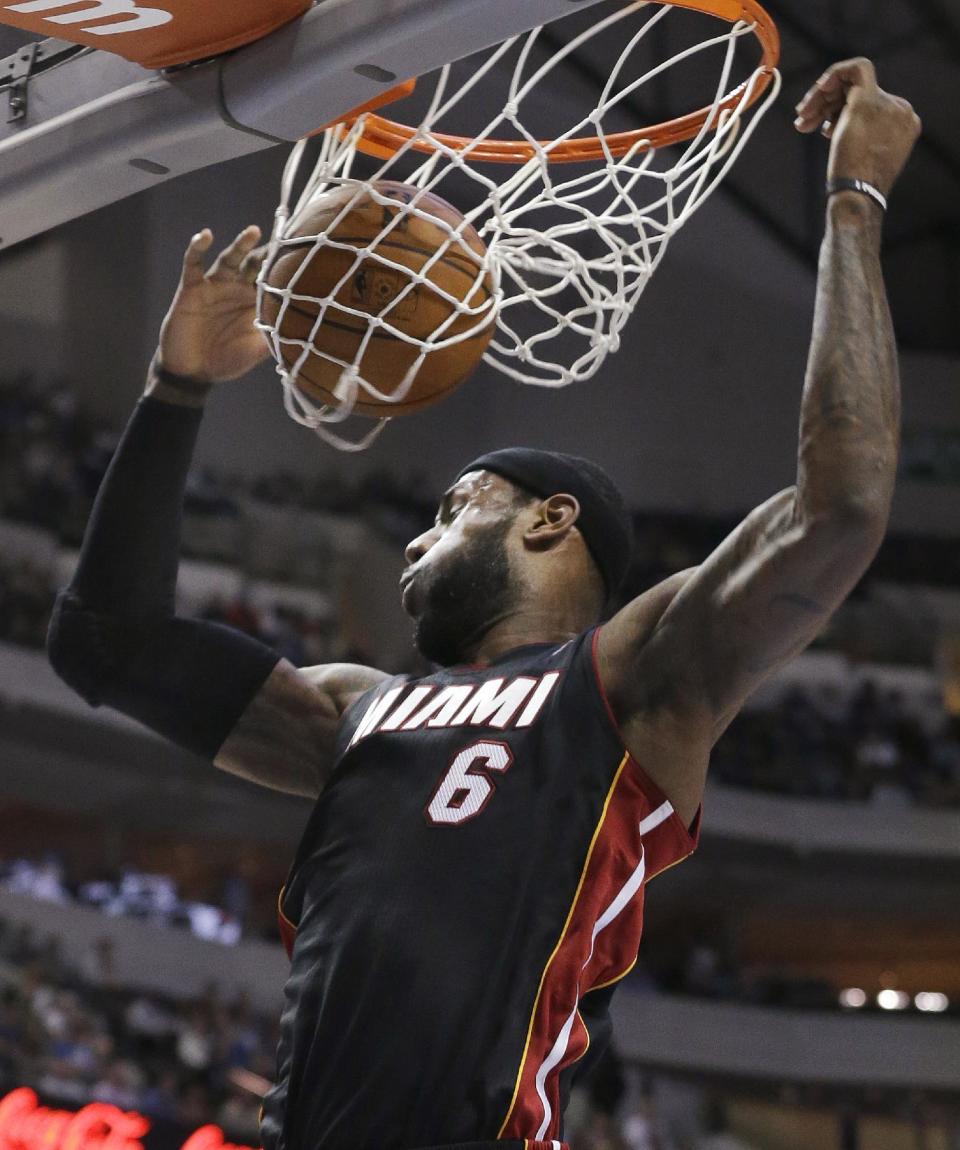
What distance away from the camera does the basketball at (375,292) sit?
2.54 metres

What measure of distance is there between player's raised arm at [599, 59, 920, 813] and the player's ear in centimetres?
34

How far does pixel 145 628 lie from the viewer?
2697 millimetres

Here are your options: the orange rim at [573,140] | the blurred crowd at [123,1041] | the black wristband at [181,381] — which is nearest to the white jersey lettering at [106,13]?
the orange rim at [573,140]

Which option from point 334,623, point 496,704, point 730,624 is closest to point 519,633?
point 496,704

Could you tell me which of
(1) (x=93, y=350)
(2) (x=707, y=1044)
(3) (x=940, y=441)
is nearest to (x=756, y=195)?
(3) (x=940, y=441)

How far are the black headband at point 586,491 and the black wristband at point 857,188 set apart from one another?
64 cm

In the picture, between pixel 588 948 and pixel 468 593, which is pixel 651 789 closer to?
pixel 588 948

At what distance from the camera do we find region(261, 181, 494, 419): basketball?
8.34 feet

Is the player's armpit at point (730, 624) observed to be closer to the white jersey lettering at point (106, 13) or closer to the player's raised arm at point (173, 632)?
the player's raised arm at point (173, 632)

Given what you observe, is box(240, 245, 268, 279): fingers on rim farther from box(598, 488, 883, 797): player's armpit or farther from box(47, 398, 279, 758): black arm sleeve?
box(598, 488, 883, 797): player's armpit

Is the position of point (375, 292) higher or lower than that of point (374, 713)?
higher

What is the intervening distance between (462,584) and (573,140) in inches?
33.7

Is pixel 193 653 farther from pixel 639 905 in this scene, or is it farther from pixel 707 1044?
pixel 707 1044

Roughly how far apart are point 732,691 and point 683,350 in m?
15.4
